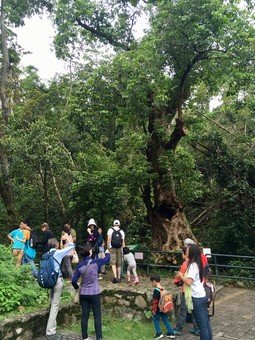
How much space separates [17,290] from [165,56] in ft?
26.9

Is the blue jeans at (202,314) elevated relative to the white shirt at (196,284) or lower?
lower

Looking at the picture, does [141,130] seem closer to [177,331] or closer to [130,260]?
[130,260]

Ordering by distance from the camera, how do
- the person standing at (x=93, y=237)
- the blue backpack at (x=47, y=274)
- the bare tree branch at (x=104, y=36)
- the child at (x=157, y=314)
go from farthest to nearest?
the bare tree branch at (x=104, y=36)
the person standing at (x=93, y=237)
the child at (x=157, y=314)
the blue backpack at (x=47, y=274)

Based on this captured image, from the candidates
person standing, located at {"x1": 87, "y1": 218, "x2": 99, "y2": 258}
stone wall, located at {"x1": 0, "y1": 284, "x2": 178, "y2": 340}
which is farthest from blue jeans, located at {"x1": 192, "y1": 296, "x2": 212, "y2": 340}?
person standing, located at {"x1": 87, "y1": 218, "x2": 99, "y2": 258}

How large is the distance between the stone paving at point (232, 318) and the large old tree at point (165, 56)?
303cm

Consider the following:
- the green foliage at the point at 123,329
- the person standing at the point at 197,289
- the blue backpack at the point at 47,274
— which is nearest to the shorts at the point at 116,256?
the green foliage at the point at 123,329

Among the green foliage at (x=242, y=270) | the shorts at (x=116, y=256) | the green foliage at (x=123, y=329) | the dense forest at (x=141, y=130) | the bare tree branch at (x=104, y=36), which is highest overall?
the bare tree branch at (x=104, y=36)

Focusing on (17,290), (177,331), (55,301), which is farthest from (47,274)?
(177,331)

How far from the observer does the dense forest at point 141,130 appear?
436 inches

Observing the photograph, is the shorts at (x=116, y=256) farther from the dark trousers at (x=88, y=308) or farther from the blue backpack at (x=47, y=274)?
the blue backpack at (x=47, y=274)

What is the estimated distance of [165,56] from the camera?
1162 centimetres

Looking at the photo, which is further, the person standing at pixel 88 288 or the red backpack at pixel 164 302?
the red backpack at pixel 164 302

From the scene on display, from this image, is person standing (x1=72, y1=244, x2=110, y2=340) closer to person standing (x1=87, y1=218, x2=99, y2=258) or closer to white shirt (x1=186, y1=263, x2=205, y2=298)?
white shirt (x1=186, y1=263, x2=205, y2=298)

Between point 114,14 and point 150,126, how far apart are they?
5013 mm
